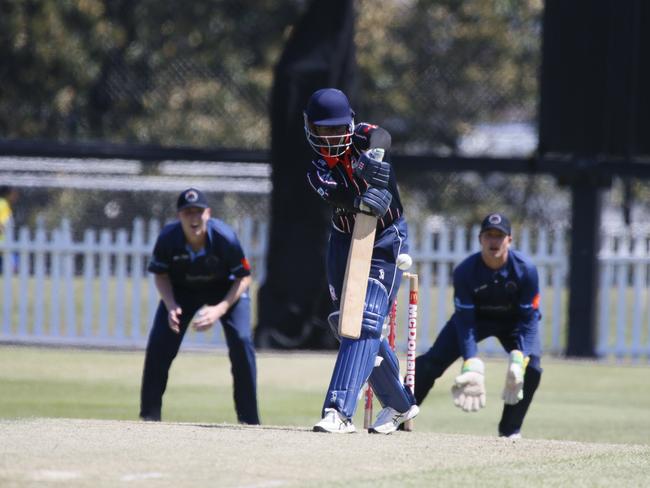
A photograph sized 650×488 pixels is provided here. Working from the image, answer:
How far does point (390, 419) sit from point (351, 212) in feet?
4.51

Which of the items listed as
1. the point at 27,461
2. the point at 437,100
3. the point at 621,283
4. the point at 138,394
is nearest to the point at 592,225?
the point at 621,283

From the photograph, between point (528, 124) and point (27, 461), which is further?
point (528, 124)

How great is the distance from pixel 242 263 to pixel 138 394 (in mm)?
2797

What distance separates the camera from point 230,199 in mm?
20766

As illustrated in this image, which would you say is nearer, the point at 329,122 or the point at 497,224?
the point at 329,122

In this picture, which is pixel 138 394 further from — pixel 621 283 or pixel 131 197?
pixel 131 197

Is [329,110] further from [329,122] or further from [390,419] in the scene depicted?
[390,419]

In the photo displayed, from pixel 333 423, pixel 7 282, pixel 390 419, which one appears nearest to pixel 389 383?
pixel 390 419

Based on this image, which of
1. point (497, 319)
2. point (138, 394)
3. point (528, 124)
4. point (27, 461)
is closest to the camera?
point (27, 461)

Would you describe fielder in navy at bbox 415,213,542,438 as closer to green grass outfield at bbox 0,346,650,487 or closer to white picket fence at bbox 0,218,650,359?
green grass outfield at bbox 0,346,650,487

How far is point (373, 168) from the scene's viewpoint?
740cm

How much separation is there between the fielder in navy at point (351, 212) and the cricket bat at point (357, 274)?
0.22ft

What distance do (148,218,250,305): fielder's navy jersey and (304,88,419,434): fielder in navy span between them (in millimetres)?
2489

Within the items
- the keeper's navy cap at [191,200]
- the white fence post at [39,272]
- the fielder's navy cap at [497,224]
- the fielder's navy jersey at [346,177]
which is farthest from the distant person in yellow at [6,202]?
the fielder's navy jersey at [346,177]
